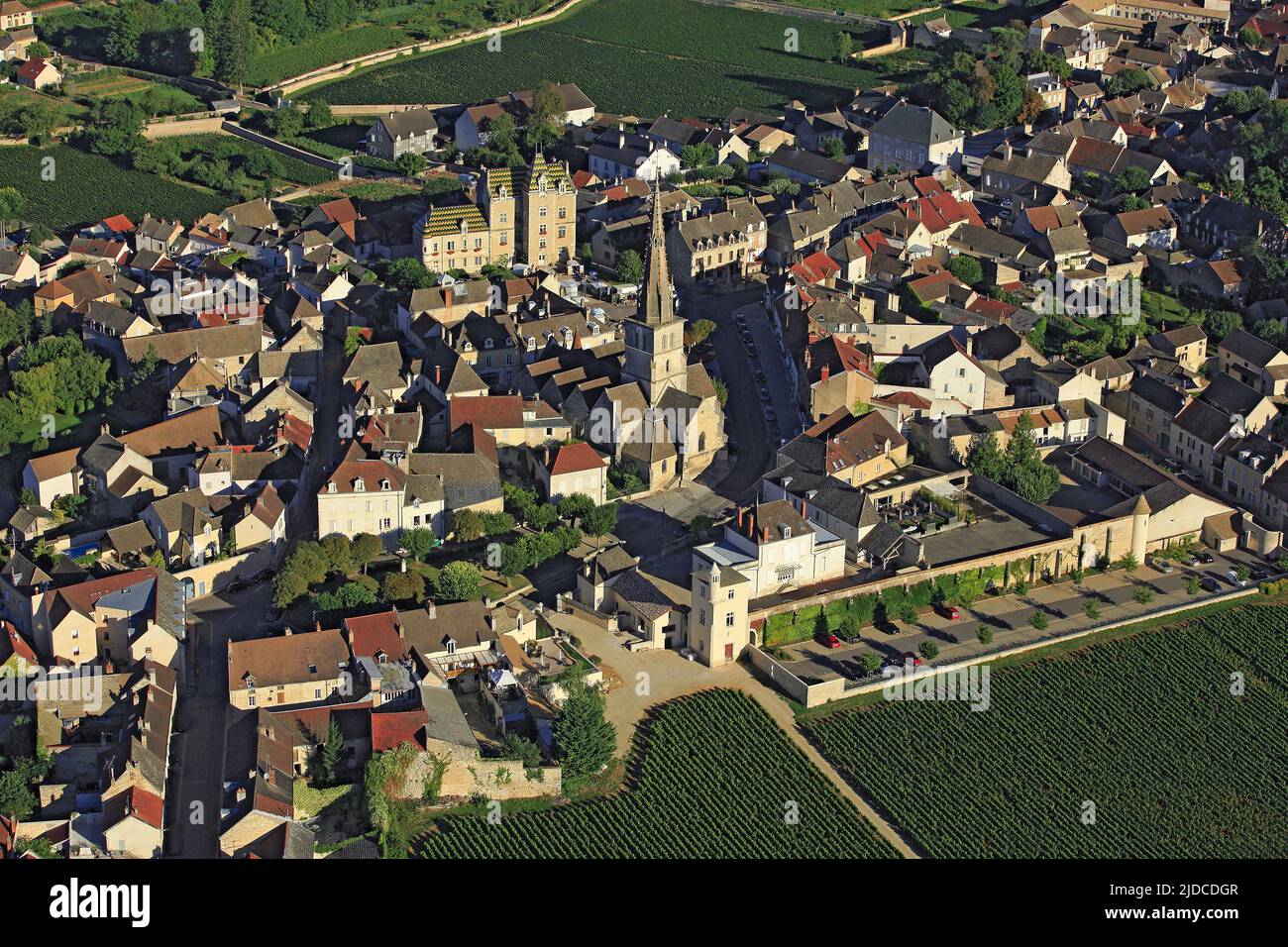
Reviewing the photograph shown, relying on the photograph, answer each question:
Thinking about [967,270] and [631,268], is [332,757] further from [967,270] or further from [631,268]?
[967,270]

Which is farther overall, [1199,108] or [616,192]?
[1199,108]

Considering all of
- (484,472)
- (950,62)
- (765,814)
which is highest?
(950,62)

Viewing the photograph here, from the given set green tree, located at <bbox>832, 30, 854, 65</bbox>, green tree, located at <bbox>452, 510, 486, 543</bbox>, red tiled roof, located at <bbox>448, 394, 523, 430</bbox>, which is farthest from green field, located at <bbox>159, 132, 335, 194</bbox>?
green tree, located at <bbox>452, 510, 486, 543</bbox>

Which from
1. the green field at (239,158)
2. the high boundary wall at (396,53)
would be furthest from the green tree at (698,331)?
the high boundary wall at (396,53)

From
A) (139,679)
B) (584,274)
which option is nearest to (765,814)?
(139,679)

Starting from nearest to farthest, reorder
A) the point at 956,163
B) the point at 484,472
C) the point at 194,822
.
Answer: the point at 194,822, the point at 484,472, the point at 956,163
